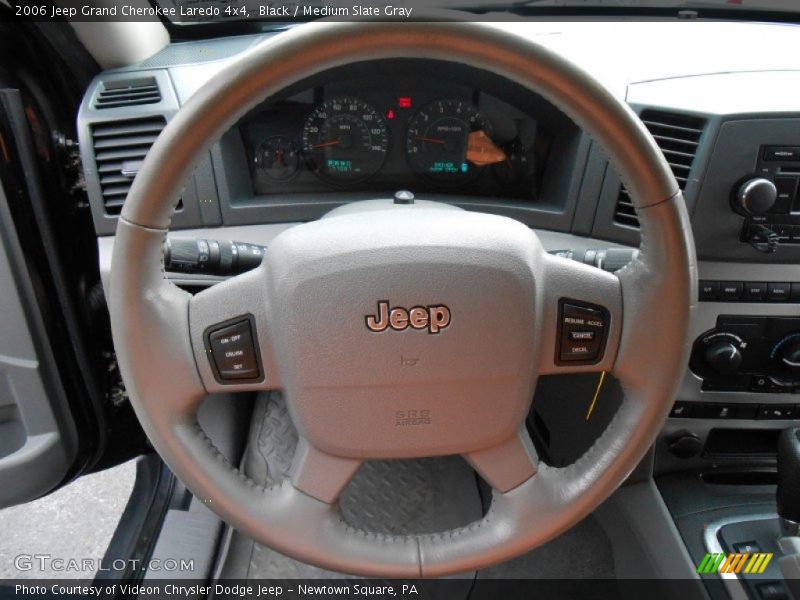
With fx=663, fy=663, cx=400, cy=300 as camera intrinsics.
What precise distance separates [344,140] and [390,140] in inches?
3.7

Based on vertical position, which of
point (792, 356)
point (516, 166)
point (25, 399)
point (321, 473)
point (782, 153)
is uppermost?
point (782, 153)

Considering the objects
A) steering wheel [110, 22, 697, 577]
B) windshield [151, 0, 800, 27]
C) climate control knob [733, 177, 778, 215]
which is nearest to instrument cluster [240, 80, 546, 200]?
windshield [151, 0, 800, 27]

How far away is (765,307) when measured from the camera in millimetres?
1232

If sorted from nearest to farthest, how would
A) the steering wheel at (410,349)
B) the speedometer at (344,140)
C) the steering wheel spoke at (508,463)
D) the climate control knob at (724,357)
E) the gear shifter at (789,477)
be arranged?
the steering wheel at (410,349) < the steering wheel spoke at (508,463) < the gear shifter at (789,477) < the climate control knob at (724,357) < the speedometer at (344,140)

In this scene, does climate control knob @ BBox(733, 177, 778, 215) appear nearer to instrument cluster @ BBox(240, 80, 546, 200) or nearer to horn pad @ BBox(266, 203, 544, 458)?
instrument cluster @ BBox(240, 80, 546, 200)

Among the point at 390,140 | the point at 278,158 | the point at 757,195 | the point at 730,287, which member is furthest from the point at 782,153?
the point at 278,158

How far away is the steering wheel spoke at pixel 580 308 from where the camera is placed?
80 cm

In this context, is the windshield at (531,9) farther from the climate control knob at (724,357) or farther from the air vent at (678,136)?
the climate control knob at (724,357)

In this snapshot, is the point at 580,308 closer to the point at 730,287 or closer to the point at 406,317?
the point at 406,317

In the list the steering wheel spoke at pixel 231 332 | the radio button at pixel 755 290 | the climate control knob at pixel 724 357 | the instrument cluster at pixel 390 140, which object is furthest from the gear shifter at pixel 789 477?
the steering wheel spoke at pixel 231 332

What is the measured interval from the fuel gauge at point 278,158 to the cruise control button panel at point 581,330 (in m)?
0.77

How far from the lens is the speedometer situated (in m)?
1.33

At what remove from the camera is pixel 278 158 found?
137 cm

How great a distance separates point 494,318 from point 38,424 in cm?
109
